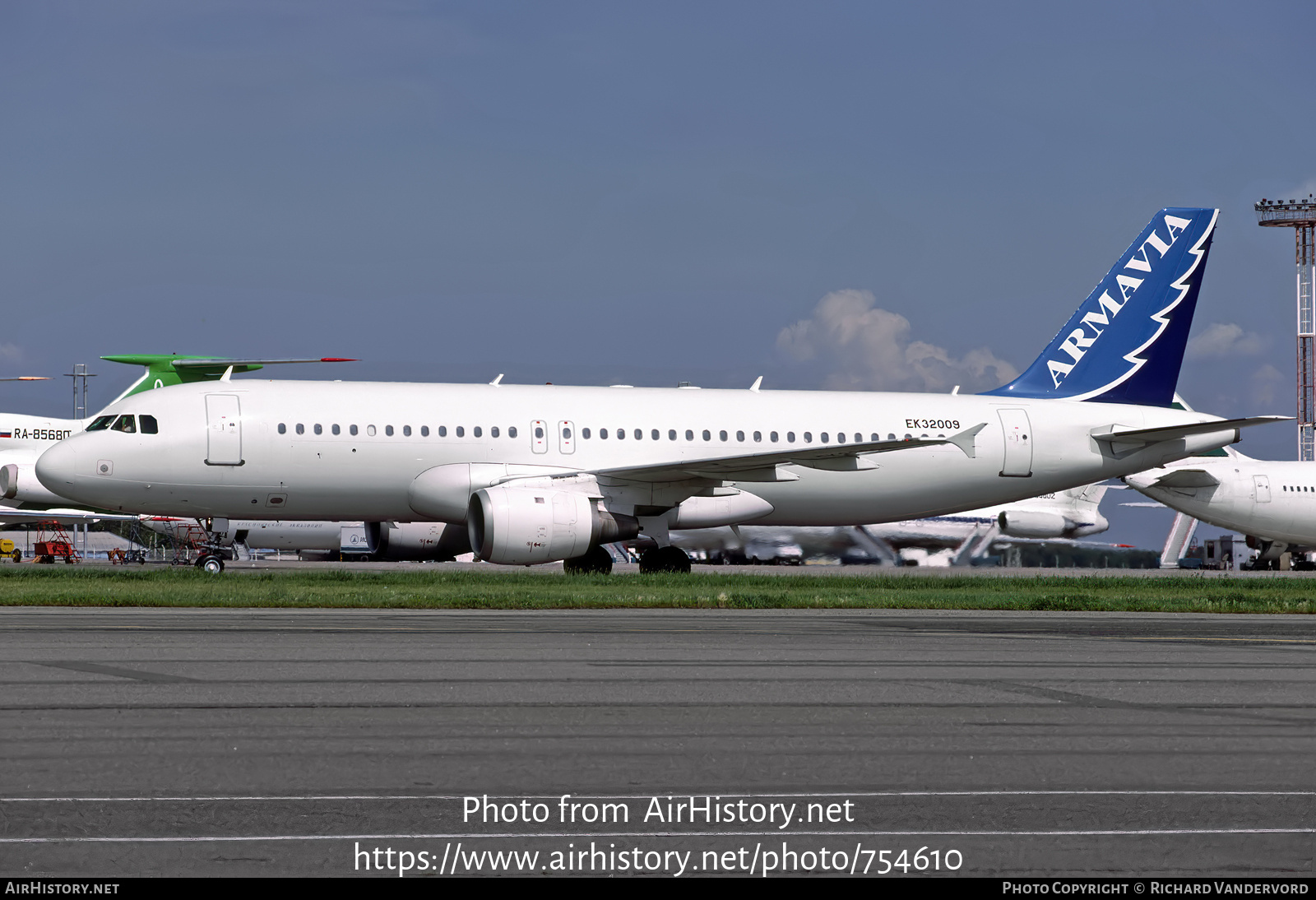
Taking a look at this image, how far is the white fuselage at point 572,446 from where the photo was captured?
27.0 meters

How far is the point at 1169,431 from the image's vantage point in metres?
31.4

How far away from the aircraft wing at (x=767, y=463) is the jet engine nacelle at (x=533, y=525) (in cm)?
119

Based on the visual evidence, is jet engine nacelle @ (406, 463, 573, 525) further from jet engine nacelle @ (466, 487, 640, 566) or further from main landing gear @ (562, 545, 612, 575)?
main landing gear @ (562, 545, 612, 575)

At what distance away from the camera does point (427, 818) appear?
5.56 metres

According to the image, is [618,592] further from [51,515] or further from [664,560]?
[51,515]

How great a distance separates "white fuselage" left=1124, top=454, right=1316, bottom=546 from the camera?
46.9 metres

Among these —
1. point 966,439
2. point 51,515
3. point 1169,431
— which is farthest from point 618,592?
point 51,515

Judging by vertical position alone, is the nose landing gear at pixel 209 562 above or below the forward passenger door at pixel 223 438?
below

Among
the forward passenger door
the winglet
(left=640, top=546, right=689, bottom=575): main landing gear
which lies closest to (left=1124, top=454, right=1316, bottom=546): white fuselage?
the winglet

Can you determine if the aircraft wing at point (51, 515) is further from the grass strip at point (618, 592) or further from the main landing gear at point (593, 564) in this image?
the main landing gear at point (593, 564)

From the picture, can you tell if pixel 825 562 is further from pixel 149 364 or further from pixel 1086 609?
pixel 149 364

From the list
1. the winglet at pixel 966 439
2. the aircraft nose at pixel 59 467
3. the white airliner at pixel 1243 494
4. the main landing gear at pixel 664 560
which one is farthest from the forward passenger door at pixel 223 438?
the white airliner at pixel 1243 494

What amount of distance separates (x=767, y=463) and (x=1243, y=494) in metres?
25.8

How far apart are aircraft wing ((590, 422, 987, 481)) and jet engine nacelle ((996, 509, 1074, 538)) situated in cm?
2205
